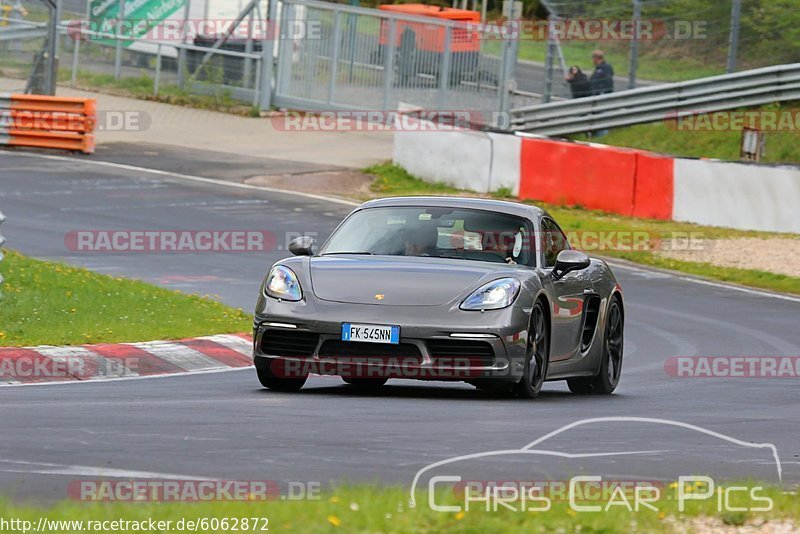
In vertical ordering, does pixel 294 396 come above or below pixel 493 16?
below

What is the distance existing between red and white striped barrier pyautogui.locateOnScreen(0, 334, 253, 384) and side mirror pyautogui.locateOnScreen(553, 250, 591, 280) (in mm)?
2881

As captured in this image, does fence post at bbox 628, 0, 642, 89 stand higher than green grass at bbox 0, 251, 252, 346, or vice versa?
fence post at bbox 628, 0, 642, 89

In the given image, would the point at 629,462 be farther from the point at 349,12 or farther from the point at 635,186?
the point at 349,12

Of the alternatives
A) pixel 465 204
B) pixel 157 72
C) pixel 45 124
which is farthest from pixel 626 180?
pixel 157 72

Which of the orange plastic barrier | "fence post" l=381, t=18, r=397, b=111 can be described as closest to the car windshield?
the orange plastic barrier

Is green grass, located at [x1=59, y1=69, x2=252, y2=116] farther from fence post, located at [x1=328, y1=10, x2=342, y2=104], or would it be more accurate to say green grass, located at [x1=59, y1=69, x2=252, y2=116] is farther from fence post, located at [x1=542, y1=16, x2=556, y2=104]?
fence post, located at [x1=542, y1=16, x2=556, y2=104]

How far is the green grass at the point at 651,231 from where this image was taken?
21.0 meters

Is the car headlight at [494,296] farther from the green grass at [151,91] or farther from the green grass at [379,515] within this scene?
the green grass at [151,91]

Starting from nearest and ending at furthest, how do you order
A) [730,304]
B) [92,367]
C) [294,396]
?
[294,396]
[92,367]
[730,304]

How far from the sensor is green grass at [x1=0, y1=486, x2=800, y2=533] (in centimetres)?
538

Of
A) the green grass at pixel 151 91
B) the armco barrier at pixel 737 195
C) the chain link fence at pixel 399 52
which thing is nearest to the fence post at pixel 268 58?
the chain link fence at pixel 399 52

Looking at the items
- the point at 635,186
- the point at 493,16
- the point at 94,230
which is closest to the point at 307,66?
the point at 635,186

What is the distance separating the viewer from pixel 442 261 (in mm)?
10328

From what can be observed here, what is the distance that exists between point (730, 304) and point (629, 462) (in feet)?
38.1
